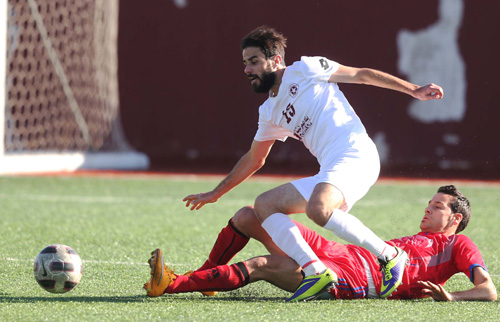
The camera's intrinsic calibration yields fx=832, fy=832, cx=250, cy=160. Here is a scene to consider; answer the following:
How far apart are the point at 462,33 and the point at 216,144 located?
184 inches

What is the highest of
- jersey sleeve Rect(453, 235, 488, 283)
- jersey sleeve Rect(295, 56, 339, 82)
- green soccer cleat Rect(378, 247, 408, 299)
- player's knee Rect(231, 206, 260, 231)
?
jersey sleeve Rect(295, 56, 339, 82)

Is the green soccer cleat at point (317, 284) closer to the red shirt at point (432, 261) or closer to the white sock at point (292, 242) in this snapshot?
the white sock at point (292, 242)

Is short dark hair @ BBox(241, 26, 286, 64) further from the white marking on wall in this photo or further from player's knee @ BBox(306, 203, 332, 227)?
the white marking on wall

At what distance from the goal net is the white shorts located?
27.6 ft

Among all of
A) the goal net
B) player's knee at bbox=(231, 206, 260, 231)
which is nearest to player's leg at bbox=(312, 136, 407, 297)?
player's knee at bbox=(231, 206, 260, 231)

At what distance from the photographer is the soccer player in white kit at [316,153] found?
157 inches

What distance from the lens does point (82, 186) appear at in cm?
1056

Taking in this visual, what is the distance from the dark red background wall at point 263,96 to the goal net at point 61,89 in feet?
2.89

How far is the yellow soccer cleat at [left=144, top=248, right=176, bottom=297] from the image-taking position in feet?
12.8

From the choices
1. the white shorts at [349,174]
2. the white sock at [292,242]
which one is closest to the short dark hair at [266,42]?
the white shorts at [349,174]

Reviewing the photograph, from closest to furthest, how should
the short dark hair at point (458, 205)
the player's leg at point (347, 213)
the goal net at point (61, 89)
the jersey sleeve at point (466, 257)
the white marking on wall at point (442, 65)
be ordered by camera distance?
the player's leg at point (347, 213), the jersey sleeve at point (466, 257), the short dark hair at point (458, 205), the goal net at point (61, 89), the white marking on wall at point (442, 65)

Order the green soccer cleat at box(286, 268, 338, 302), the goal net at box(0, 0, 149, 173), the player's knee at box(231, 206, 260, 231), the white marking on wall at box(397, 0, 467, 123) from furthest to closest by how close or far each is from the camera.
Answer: the white marking on wall at box(397, 0, 467, 123) → the goal net at box(0, 0, 149, 173) → the player's knee at box(231, 206, 260, 231) → the green soccer cleat at box(286, 268, 338, 302)

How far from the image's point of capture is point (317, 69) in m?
4.47

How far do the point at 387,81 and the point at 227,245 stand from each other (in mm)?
1201
